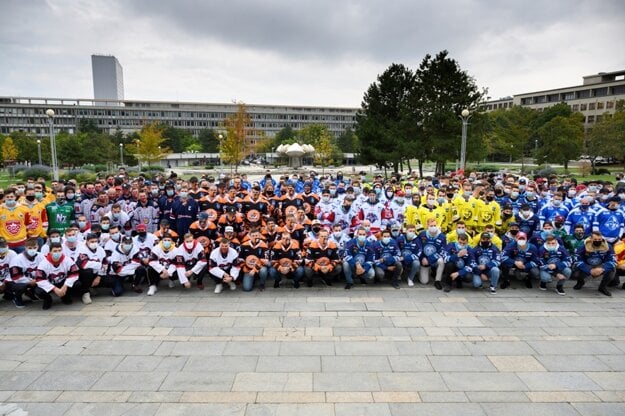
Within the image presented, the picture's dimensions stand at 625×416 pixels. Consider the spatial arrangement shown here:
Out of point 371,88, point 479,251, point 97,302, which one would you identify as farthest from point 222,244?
point 371,88

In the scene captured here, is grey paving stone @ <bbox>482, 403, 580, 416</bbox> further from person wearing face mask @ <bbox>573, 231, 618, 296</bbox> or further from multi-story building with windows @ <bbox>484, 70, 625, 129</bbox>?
multi-story building with windows @ <bbox>484, 70, 625, 129</bbox>

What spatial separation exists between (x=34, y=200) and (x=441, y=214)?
955cm

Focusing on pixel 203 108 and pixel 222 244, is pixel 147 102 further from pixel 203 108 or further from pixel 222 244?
pixel 222 244

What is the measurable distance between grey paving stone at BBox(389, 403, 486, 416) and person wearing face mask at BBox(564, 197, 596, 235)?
6.70m

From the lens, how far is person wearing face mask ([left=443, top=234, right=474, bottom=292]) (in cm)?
854

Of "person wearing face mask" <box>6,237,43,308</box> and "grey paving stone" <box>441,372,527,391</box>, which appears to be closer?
"grey paving stone" <box>441,372,527,391</box>

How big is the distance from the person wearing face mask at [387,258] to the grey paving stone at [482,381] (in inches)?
139

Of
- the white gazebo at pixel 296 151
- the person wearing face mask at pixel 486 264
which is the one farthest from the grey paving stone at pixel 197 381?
the white gazebo at pixel 296 151

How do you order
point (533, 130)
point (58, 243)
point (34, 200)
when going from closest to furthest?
1. point (58, 243)
2. point (34, 200)
3. point (533, 130)

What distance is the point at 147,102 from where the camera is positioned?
366 ft

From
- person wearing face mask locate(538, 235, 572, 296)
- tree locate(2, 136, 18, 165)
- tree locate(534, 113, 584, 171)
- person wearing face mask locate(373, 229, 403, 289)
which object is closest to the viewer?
person wearing face mask locate(538, 235, 572, 296)

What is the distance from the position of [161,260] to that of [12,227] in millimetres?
3289

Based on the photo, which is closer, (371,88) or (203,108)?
(371,88)

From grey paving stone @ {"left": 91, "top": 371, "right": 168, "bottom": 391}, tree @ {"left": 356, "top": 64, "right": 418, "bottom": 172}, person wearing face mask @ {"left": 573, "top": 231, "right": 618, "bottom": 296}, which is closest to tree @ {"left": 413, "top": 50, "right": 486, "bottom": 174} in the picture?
tree @ {"left": 356, "top": 64, "right": 418, "bottom": 172}
